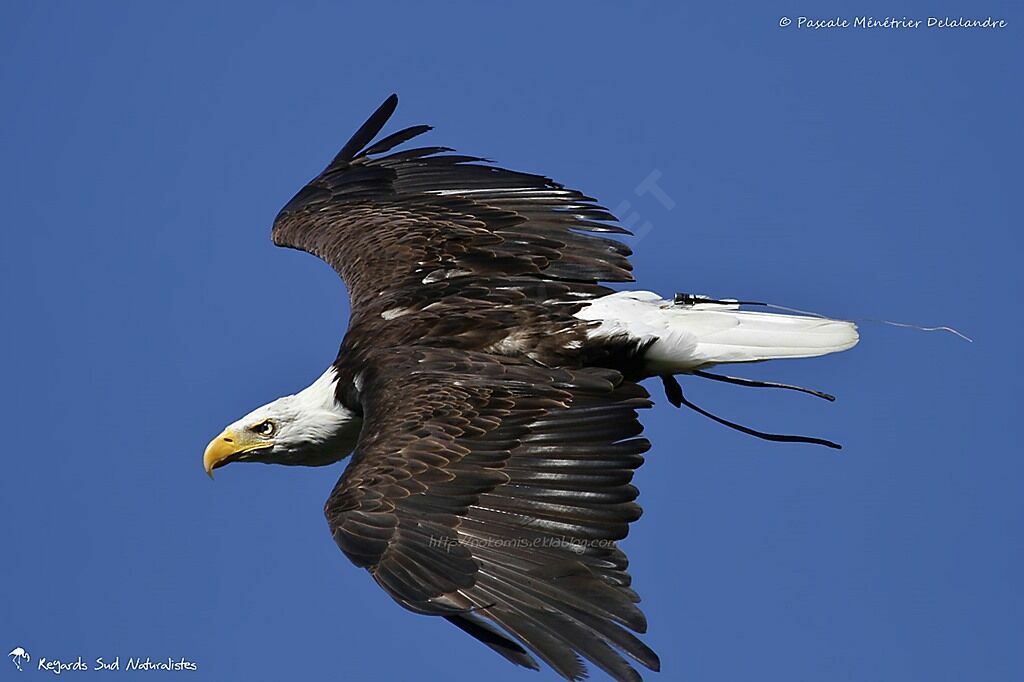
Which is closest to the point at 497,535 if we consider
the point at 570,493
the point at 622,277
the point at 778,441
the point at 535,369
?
the point at 570,493

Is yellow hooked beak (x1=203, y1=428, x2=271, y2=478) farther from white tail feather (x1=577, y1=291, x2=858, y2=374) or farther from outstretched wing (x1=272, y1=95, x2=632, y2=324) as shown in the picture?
white tail feather (x1=577, y1=291, x2=858, y2=374)

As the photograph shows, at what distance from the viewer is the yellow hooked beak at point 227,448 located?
9391 mm

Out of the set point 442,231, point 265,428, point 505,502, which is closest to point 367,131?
point 442,231

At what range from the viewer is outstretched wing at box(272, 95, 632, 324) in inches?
374

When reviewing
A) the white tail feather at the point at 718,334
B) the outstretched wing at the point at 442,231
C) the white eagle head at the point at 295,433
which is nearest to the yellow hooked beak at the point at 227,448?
the white eagle head at the point at 295,433

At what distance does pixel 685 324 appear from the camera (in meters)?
8.84

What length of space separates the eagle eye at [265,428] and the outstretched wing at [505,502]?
0.96 m


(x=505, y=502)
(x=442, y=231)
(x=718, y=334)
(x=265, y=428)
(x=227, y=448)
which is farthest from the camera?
(x=442, y=231)

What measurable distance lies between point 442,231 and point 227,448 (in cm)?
182

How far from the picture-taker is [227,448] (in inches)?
372

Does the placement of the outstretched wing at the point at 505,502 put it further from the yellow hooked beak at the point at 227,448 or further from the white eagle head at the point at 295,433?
the yellow hooked beak at the point at 227,448

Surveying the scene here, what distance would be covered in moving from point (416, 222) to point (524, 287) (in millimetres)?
1275

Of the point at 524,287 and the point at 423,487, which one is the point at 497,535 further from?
the point at 524,287

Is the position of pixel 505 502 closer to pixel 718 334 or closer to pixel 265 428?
pixel 718 334
